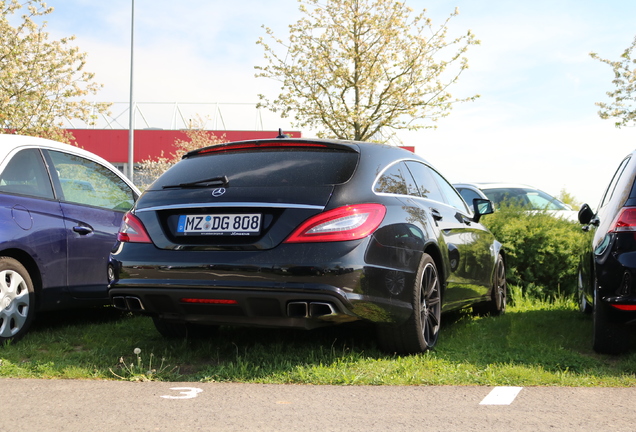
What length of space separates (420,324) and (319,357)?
730 mm

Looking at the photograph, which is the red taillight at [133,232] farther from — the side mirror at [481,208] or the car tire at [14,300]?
the side mirror at [481,208]

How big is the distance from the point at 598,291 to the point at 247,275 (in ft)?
7.81

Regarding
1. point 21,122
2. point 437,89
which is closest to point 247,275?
point 437,89

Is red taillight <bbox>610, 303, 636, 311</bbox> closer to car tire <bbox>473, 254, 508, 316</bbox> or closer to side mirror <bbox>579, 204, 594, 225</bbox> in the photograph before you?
side mirror <bbox>579, 204, 594, 225</bbox>

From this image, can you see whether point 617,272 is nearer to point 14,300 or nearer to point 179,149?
point 14,300

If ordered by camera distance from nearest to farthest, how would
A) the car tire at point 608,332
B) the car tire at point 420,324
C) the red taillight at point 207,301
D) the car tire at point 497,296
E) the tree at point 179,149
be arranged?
1. the red taillight at point 207,301
2. the car tire at point 420,324
3. the car tire at point 608,332
4. the car tire at point 497,296
5. the tree at point 179,149

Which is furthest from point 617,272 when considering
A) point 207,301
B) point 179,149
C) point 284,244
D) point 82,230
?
point 179,149

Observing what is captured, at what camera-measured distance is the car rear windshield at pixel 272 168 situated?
4.62m

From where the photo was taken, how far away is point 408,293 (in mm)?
4766

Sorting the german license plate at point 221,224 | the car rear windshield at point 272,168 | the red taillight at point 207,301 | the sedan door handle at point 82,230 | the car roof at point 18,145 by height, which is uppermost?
the car roof at point 18,145

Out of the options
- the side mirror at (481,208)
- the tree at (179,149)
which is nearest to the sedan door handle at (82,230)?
the side mirror at (481,208)

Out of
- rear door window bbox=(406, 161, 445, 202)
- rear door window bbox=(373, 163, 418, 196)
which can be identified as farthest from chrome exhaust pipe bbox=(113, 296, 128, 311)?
rear door window bbox=(406, 161, 445, 202)

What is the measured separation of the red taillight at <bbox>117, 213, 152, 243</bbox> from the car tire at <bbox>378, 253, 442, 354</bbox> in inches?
66.2

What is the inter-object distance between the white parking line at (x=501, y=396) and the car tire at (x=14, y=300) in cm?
354
